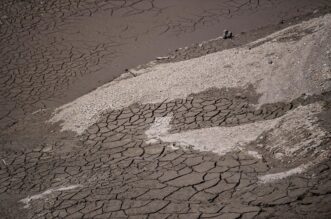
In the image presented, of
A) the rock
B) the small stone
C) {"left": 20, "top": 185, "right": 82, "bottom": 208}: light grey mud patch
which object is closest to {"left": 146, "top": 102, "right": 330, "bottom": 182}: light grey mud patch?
the small stone

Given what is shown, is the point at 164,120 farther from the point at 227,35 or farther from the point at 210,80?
the point at 227,35

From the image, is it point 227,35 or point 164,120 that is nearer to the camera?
point 164,120

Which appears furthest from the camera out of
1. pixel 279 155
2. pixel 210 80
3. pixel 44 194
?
pixel 210 80

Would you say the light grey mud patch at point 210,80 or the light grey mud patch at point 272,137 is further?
the light grey mud patch at point 210,80

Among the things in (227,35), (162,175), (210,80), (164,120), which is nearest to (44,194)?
(162,175)

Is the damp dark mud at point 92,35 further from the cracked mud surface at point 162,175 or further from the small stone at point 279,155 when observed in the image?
the small stone at point 279,155

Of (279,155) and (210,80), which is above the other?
(210,80)

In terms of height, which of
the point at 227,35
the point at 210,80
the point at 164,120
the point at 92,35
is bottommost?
the point at 164,120

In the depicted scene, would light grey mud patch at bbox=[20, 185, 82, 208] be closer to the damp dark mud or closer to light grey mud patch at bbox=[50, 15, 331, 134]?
light grey mud patch at bbox=[50, 15, 331, 134]

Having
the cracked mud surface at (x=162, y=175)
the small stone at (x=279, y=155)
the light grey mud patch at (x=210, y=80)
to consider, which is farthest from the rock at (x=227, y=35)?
the small stone at (x=279, y=155)
